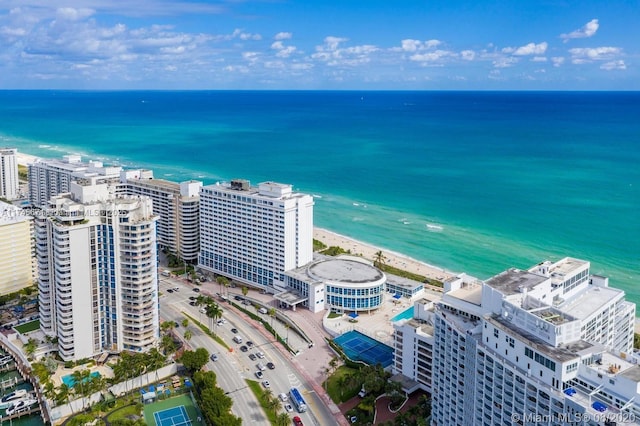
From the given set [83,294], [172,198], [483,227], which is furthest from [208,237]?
[483,227]

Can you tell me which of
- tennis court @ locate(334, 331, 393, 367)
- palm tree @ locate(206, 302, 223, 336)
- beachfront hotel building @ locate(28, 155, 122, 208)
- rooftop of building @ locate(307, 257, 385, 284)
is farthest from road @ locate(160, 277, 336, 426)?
beachfront hotel building @ locate(28, 155, 122, 208)

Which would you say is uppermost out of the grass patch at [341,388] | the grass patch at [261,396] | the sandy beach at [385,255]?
the sandy beach at [385,255]

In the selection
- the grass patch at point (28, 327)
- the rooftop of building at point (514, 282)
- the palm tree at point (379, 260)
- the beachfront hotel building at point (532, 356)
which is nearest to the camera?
the beachfront hotel building at point (532, 356)

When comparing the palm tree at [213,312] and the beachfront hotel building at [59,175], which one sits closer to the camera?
the palm tree at [213,312]

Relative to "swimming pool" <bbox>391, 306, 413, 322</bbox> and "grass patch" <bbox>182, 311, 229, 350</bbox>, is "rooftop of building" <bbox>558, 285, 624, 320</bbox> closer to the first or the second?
"swimming pool" <bbox>391, 306, 413, 322</bbox>

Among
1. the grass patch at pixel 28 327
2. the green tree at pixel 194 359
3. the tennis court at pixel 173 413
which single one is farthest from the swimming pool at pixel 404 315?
the grass patch at pixel 28 327

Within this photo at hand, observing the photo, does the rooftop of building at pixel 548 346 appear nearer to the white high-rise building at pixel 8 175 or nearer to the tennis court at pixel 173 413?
the tennis court at pixel 173 413

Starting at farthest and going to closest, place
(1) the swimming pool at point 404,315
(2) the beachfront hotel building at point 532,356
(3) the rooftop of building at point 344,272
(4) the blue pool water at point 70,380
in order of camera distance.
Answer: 1. (3) the rooftop of building at point 344,272
2. (1) the swimming pool at point 404,315
3. (4) the blue pool water at point 70,380
4. (2) the beachfront hotel building at point 532,356

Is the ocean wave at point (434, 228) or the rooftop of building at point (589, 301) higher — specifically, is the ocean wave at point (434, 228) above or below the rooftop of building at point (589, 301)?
below

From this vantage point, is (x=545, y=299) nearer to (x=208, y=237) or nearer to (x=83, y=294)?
(x=83, y=294)
